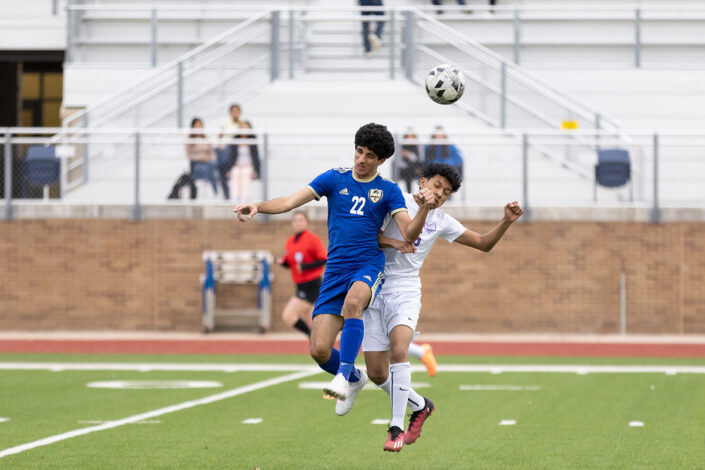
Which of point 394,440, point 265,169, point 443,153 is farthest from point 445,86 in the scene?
point 265,169

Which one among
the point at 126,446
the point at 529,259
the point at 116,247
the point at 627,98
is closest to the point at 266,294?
the point at 116,247

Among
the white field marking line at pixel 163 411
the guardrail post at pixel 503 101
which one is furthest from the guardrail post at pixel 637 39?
the white field marking line at pixel 163 411

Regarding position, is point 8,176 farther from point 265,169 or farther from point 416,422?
point 416,422

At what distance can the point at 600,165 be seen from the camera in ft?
65.2

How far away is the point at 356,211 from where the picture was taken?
8.45 meters

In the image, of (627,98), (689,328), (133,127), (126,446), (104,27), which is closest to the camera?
(126,446)

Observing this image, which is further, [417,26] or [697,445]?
[417,26]

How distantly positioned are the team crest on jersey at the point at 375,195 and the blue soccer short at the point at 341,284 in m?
0.45

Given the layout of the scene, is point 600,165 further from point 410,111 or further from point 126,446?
point 126,446

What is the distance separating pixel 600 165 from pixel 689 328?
2923 mm

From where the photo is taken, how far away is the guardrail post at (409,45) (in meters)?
23.2

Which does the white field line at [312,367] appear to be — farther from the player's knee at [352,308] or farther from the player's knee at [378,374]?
the player's knee at [352,308]

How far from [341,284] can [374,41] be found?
52.1 ft

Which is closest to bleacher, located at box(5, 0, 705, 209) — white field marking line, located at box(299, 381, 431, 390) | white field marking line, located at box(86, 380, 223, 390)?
white field marking line, located at box(86, 380, 223, 390)
